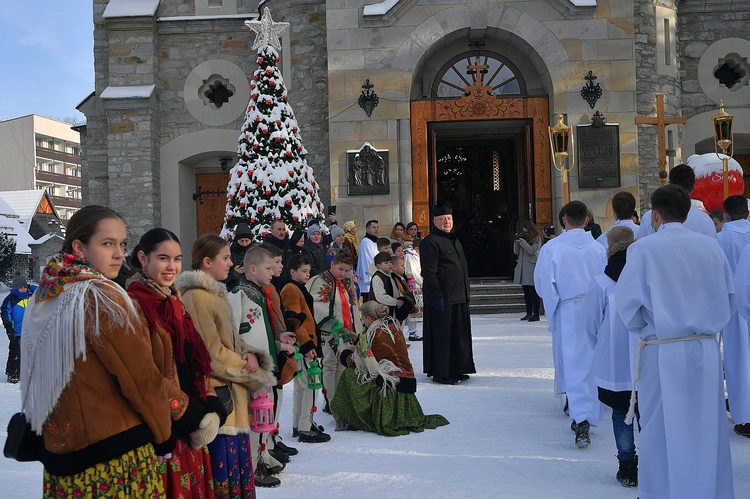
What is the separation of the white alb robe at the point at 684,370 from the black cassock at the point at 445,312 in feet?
14.4

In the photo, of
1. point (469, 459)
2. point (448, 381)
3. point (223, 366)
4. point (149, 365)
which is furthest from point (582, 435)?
point (149, 365)

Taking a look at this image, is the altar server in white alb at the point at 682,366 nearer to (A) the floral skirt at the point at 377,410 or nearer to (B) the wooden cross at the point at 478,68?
(A) the floral skirt at the point at 377,410

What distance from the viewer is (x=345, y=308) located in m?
6.77

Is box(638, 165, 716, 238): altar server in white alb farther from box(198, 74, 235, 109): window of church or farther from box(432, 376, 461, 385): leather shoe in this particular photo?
box(198, 74, 235, 109): window of church

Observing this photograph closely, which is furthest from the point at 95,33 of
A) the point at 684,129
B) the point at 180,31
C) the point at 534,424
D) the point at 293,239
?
the point at 534,424

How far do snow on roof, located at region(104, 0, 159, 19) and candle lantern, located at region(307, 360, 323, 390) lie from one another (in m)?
13.2

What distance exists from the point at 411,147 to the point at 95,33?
26.7ft

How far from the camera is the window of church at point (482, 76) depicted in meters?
15.9

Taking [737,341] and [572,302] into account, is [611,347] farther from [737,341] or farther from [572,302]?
[737,341]

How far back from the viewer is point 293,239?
962 cm

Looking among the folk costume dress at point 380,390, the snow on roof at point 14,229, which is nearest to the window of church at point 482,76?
the folk costume dress at point 380,390

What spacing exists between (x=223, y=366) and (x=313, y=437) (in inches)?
94.1

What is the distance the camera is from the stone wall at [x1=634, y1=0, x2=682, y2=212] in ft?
52.0

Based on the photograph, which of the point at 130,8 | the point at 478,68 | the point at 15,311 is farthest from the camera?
the point at 130,8
